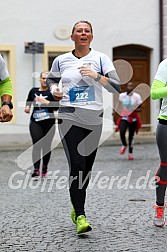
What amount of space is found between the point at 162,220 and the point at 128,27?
1471cm

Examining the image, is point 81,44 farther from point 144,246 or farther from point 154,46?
point 154,46

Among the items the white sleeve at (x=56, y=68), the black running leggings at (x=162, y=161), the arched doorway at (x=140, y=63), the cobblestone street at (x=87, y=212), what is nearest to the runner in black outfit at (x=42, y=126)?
the cobblestone street at (x=87, y=212)

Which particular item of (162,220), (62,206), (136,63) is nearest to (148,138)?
Result: (136,63)

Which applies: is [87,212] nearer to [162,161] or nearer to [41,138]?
[162,161]

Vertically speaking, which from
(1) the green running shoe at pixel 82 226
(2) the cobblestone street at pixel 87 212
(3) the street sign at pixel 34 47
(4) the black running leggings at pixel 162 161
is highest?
(3) the street sign at pixel 34 47

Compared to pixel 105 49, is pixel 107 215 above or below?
below

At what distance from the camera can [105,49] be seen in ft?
68.7

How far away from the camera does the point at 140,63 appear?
21906mm

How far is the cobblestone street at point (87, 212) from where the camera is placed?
6262 mm

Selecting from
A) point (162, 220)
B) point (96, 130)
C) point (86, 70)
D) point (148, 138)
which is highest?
point (86, 70)

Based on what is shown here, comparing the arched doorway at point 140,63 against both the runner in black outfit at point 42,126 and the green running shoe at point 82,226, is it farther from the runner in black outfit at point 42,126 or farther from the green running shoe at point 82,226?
the green running shoe at point 82,226

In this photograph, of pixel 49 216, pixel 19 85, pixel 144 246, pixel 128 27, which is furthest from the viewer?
pixel 128 27

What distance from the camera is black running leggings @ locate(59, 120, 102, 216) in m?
6.70

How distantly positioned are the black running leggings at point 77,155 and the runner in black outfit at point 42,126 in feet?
15.2
